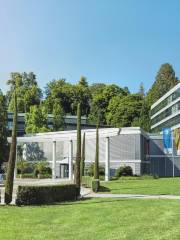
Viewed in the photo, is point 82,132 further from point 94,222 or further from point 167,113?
point 94,222

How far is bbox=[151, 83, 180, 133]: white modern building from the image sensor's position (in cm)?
9062

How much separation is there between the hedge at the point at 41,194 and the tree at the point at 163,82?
100 m

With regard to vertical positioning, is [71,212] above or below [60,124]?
below

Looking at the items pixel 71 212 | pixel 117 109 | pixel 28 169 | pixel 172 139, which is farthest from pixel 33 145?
pixel 71 212

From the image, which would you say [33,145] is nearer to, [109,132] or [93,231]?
[109,132]

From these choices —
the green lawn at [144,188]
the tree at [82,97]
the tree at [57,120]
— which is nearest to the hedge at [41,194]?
the green lawn at [144,188]

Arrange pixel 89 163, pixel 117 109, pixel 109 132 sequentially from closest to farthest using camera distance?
pixel 109 132, pixel 89 163, pixel 117 109

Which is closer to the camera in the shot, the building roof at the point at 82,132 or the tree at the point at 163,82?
the building roof at the point at 82,132

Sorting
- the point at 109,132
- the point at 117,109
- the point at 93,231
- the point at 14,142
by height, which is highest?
the point at 117,109

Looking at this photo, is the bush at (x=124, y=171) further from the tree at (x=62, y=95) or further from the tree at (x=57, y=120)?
the tree at (x=62, y=95)

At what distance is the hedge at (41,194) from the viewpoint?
2353cm

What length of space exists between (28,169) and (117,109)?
3937 centimetres

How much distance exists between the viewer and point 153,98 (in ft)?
409

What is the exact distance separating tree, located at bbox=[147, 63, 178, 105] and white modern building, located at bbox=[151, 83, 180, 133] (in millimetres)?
9468
